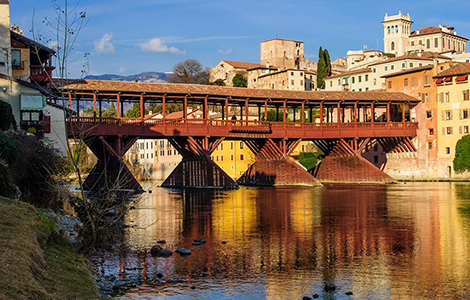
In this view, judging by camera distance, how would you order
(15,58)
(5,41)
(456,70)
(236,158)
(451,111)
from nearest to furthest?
1. (5,41)
2. (15,58)
3. (456,70)
4. (451,111)
5. (236,158)

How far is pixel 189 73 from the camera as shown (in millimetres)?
134375

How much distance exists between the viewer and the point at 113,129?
49.9 metres

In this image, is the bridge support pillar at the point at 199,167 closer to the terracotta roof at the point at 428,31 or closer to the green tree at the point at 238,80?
the green tree at the point at 238,80

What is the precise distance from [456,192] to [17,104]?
3347cm

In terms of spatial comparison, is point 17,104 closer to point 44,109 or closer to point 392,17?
point 44,109

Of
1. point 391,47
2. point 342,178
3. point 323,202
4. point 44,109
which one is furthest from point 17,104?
point 391,47

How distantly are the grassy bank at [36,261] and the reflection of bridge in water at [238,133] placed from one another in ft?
101

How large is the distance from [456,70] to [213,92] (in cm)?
2636

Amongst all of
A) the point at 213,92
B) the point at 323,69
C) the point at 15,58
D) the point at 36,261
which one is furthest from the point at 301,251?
the point at 323,69

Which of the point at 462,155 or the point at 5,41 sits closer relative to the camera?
the point at 5,41

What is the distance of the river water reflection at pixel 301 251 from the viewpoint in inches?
642

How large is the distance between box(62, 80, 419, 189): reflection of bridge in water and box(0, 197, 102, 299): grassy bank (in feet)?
101

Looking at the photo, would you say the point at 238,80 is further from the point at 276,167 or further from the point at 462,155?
the point at 462,155

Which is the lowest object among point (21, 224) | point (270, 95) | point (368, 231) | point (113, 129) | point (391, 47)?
point (368, 231)
